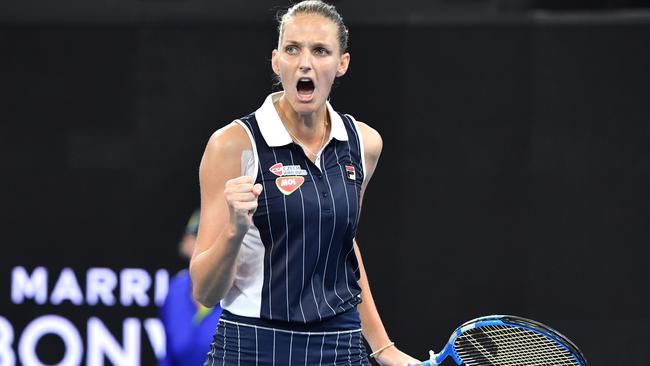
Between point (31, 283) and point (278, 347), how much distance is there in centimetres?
263

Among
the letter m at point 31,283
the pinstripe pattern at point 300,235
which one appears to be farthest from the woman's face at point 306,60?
the letter m at point 31,283

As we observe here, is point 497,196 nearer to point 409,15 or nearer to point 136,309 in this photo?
point 409,15

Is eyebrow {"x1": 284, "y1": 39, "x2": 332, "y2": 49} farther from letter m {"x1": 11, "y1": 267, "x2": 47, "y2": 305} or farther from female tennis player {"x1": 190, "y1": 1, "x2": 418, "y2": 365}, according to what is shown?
letter m {"x1": 11, "y1": 267, "x2": 47, "y2": 305}

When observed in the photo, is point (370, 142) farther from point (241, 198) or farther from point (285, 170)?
point (241, 198)

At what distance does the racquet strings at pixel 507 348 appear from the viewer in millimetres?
3271

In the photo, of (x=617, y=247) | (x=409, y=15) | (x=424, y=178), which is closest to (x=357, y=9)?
(x=409, y=15)

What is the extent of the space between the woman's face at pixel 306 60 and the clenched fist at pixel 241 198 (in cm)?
41

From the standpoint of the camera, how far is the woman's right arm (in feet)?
9.14

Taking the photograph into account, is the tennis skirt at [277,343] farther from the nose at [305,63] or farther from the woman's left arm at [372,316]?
the nose at [305,63]

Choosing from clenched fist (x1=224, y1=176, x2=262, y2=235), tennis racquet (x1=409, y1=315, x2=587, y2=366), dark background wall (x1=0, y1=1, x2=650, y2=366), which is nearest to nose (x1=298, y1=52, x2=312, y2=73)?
clenched fist (x1=224, y1=176, x2=262, y2=235)

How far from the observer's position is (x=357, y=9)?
5.07m

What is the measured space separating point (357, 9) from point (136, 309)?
157 centimetres

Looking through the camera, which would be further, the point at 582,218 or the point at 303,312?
the point at 582,218

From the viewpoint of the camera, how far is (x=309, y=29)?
2.99 m
